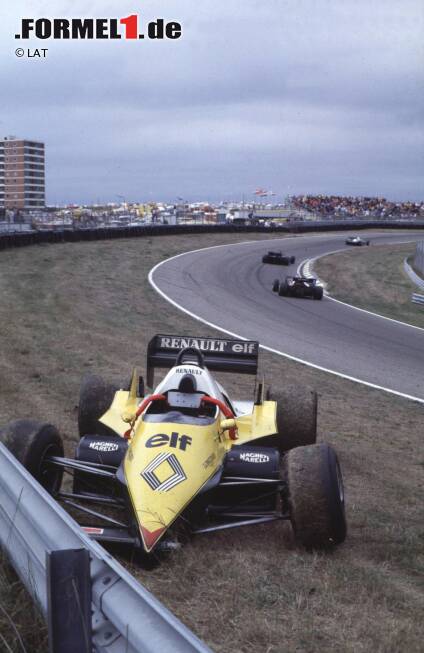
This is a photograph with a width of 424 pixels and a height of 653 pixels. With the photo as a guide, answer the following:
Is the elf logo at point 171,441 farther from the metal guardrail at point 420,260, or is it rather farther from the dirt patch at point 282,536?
the metal guardrail at point 420,260

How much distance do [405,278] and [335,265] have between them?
19.7 ft

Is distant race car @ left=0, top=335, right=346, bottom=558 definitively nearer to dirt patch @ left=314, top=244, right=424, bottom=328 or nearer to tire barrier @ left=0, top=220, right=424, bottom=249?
dirt patch @ left=314, top=244, right=424, bottom=328

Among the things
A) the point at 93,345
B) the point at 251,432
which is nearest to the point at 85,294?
the point at 93,345

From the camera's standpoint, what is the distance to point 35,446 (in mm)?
6098

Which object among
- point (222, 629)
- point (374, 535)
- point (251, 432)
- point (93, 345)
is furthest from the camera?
point (93, 345)

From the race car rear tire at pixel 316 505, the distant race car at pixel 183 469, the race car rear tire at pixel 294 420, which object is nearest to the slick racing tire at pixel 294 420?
the race car rear tire at pixel 294 420

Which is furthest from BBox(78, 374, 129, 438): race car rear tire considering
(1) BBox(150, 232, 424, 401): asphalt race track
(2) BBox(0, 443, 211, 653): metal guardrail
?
(1) BBox(150, 232, 424, 401): asphalt race track

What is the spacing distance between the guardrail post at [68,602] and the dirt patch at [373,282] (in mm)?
20982

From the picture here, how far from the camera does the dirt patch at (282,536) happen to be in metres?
4.39

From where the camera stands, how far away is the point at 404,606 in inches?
189

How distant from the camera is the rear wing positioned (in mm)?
8812

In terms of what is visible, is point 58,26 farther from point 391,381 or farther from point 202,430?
point 202,430

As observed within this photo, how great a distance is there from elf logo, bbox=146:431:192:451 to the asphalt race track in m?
8.41

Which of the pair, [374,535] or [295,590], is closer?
[295,590]
